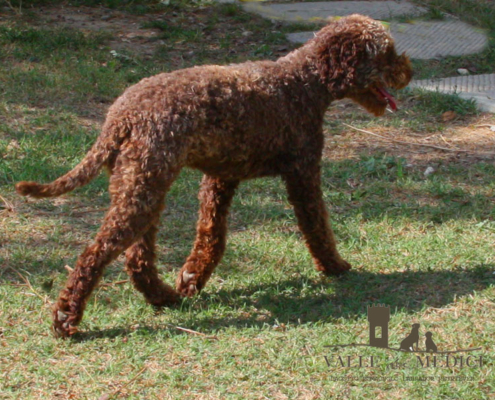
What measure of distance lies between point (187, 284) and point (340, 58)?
1683 mm

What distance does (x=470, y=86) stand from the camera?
800cm

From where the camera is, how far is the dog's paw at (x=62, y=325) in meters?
3.88

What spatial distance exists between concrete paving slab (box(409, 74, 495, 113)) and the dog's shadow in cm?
323

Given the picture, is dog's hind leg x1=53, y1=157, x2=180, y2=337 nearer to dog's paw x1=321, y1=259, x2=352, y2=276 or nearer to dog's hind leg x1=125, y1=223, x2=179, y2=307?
dog's hind leg x1=125, y1=223, x2=179, y2=307

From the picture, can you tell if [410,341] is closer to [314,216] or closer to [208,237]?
[314,216]

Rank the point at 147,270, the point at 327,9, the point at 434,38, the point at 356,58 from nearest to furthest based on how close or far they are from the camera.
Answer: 1. the point at 147,270
2. the point at 356,58
3. the point at 434,38
4. the point at 327,9

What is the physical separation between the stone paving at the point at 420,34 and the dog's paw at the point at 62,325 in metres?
5.12

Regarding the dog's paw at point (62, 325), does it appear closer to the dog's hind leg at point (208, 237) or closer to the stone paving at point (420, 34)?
the dog's hind leg at point (208, 237)

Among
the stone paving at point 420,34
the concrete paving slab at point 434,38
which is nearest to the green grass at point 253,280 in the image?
the stone paving at point 420,34

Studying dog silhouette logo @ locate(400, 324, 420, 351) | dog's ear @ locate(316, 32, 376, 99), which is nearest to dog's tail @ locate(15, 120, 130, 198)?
dog's ear @ locate(316, 32, 376, 99)

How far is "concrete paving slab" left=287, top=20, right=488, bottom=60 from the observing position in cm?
899

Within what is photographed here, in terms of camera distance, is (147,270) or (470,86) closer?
(147,270)

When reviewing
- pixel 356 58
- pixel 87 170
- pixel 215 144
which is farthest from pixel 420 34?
pixel 87 170

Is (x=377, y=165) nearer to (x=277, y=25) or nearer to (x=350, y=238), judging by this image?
(x=350, y=238)
